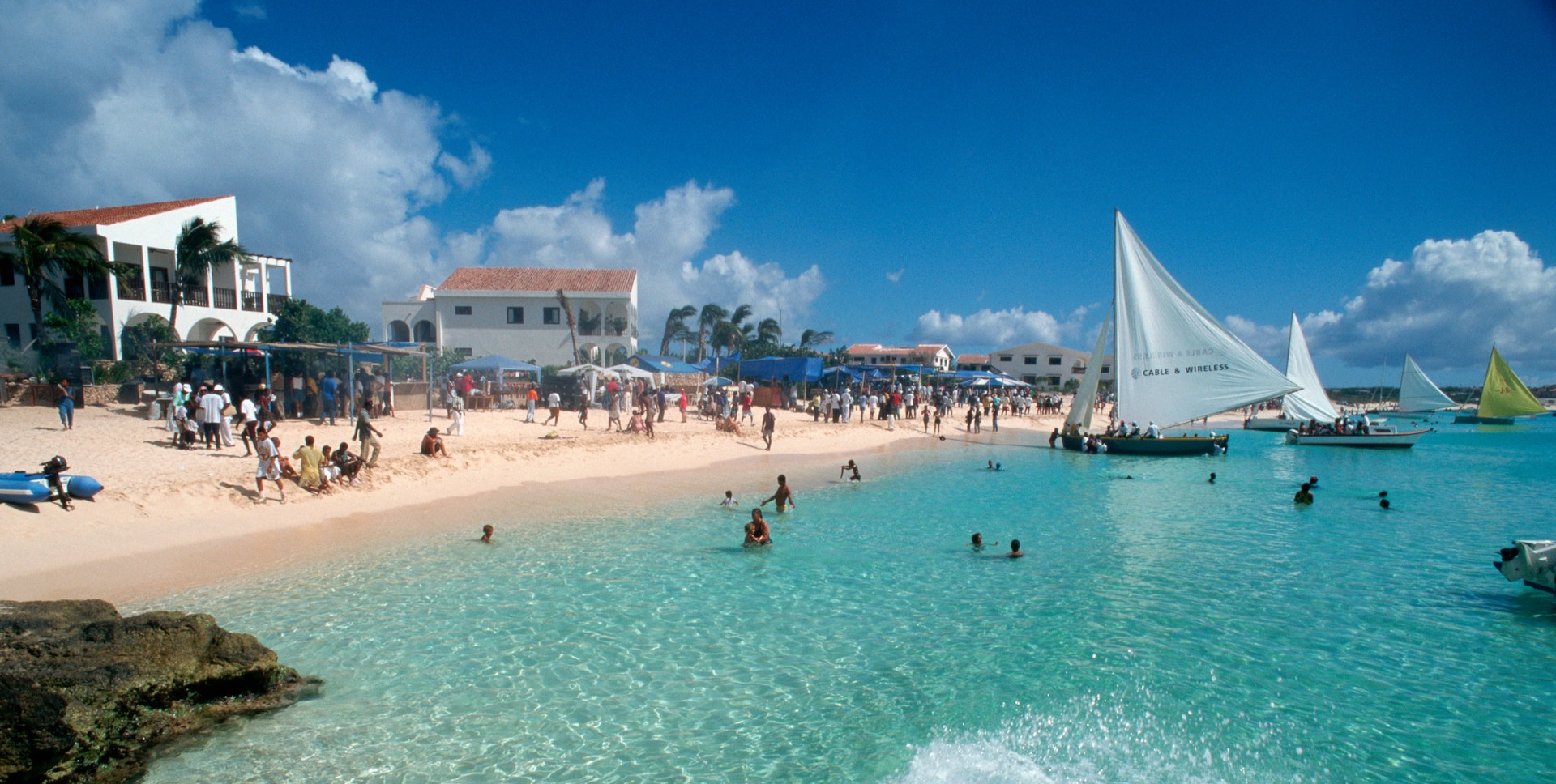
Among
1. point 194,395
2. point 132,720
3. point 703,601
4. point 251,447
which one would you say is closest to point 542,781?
point 132,720

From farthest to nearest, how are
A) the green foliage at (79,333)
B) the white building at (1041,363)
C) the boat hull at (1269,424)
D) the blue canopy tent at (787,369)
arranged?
1. the white building at (1041,363)
2. the boat hull at (1269,424)
3. the blue canopy tent at (787,369)
4. the green foliage at (79,333)

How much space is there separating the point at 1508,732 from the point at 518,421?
2304 centimetres

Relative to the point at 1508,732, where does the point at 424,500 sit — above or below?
above

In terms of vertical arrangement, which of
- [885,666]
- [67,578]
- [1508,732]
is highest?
[67,578]

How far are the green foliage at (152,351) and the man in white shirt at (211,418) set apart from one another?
7.13m

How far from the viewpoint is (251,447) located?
52.3 ft

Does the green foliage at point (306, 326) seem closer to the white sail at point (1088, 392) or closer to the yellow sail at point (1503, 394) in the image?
the white sail at point (1088, 392)

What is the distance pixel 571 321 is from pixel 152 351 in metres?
18.4

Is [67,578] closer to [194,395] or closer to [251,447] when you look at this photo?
[251,447]

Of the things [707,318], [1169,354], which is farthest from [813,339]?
[1169,354]

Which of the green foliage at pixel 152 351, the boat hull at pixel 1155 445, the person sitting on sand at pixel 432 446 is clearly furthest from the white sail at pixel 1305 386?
the green foliage at pixel 152 351

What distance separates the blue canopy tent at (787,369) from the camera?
33.3m

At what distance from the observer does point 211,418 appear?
51.1 feet

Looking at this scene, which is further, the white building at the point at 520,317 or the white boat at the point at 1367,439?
the white building at the point at 520,317
